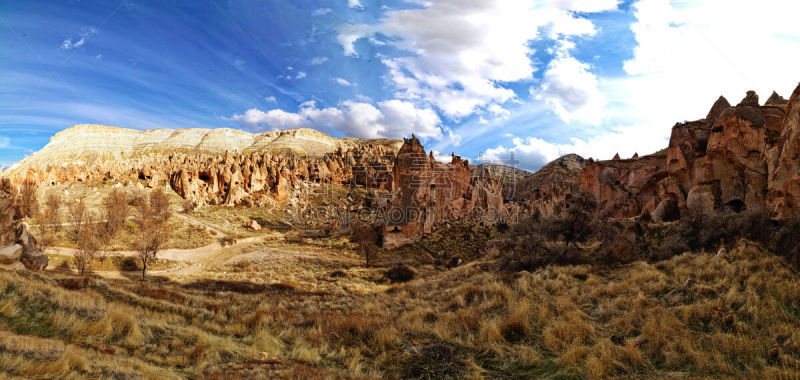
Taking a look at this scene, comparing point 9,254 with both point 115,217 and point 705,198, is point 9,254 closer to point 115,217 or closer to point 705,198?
point 115,217

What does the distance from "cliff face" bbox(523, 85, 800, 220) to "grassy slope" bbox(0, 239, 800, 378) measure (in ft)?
12.1

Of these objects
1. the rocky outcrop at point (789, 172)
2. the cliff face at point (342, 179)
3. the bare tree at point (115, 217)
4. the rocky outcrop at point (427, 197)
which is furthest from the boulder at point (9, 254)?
the rocky outcrop at point (789, 172)

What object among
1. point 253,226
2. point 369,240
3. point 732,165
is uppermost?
point 732,165

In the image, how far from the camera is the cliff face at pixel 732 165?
1236 centimetres

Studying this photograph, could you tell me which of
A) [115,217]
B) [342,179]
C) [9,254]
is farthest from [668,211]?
[342,179]

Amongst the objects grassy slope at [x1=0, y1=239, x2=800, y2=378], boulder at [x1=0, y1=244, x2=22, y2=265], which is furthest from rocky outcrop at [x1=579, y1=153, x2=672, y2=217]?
boulder at [x1=0, y1=244, x2=22, y2=265]

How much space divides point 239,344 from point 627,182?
41203 millimetres

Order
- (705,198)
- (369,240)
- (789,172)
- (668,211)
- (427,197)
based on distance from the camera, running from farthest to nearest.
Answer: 1. (427,197)
2. (369,240)
3. (668,211)
4. (705,198)
5. (789,172)

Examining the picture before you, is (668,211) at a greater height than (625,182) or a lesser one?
lesser

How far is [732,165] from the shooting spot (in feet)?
68.4

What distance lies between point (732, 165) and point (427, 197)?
1167 inches

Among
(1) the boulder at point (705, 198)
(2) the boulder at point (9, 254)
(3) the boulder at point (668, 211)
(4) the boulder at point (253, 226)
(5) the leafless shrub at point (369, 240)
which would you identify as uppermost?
(1) the boulder at point (705, 198)

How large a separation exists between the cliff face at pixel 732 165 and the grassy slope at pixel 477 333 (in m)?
3.70

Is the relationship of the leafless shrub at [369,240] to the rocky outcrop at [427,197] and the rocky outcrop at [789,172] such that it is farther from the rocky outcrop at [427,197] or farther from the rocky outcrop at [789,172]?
the rocky outcrop at [789,172]
